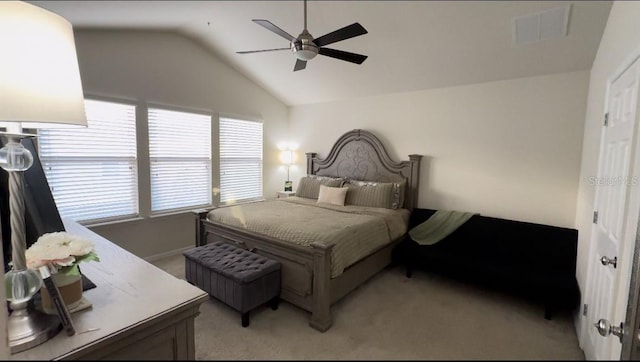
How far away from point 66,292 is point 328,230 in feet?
6.24

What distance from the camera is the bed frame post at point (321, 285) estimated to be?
7.47 ft

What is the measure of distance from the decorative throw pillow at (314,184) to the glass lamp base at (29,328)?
358 centimetres

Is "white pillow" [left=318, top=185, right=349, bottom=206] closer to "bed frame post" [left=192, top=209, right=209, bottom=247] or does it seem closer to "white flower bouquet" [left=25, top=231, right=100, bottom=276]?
"bed frame post" [left=192, top=209, right=209, bottom=247]

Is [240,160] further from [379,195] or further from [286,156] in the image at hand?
[379,195]

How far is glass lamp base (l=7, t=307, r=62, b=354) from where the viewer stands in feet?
2.63

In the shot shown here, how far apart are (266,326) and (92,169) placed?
2.64 metres

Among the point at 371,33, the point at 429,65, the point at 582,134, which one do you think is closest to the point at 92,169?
the point at 371,33

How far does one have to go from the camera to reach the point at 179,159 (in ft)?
12.9

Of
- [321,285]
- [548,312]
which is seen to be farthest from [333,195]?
[548,312]

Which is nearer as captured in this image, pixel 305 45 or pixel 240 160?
pixel 305 45

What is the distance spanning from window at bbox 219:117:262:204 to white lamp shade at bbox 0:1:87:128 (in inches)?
142

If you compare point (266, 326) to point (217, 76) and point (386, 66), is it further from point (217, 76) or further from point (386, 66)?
point (217, 76)

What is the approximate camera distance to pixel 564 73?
9.68ft

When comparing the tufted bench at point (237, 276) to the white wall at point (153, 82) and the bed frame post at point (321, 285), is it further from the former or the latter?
the white wall at point (153, 82)
